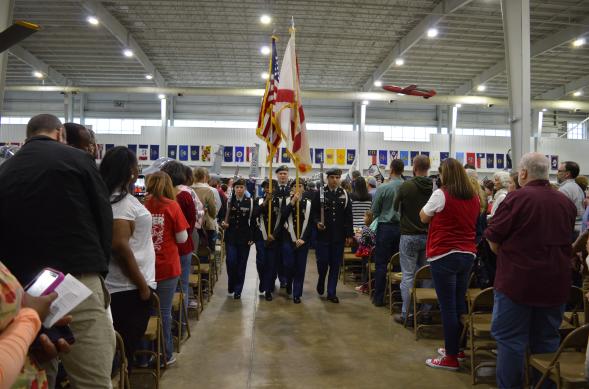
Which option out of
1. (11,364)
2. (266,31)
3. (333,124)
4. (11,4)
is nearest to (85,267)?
(11,364)

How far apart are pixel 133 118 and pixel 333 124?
9335mm

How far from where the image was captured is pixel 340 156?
62.3 ft

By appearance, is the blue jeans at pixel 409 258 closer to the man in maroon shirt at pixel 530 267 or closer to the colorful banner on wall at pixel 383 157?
the man in maroon shirt at pixel 530 267

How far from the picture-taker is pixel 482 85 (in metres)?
17.0

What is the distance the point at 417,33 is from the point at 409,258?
9483mm

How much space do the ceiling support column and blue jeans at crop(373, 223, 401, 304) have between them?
3.50m

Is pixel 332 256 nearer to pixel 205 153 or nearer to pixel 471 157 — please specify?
pixel 205 153

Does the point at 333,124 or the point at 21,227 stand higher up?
the point at 333,124

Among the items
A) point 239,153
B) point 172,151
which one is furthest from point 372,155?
point 172,151

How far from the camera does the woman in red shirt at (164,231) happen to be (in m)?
3.17

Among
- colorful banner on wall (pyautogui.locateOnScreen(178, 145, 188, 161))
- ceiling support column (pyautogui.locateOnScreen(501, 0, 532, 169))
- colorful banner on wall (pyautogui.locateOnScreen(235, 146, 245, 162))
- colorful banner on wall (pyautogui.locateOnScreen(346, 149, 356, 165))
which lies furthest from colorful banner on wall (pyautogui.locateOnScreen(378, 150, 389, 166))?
ceiling support column (pyautogui.locateOnScreen(501, 0, 532, 169))

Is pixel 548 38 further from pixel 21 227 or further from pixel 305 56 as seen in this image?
pixel 21 227

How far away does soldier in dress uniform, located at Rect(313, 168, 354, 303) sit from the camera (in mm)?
5645

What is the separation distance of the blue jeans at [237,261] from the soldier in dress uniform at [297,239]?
529mm
